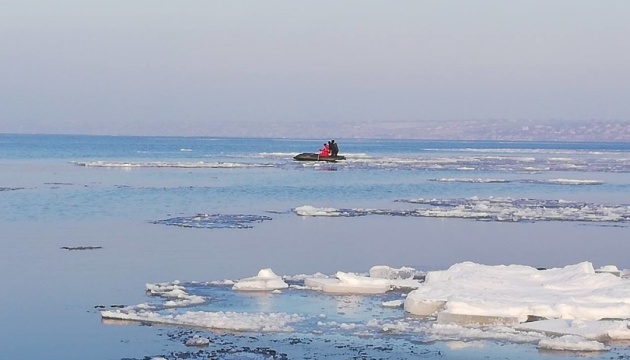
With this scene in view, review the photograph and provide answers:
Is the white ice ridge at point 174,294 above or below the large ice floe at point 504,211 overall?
above

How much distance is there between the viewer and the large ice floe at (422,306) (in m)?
9.10

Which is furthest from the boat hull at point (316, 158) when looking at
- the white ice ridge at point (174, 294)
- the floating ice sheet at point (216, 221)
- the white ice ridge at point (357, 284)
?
the white ice ridge at point (174, 294)

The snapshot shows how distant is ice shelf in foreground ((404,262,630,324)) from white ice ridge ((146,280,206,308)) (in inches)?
85.0

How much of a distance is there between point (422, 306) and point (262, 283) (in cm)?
208

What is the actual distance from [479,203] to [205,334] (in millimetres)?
15798

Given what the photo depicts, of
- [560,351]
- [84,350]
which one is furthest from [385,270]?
[84,350]

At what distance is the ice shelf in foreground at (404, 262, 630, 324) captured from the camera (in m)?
9.70

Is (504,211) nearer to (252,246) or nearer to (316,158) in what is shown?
(252,246)

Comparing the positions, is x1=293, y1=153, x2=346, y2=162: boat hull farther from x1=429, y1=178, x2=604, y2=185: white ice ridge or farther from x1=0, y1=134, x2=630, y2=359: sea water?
x1=0, y1=134, x2=630, y2=359: sea water

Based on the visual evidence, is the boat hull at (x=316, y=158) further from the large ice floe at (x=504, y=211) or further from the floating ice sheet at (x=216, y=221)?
the floating ice sheet at (x=216, y=221)

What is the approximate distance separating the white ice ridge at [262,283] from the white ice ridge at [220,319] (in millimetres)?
1366

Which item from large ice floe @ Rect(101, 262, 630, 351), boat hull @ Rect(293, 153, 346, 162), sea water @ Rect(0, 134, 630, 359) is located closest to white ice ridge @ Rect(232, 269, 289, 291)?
large ice floe @ Rect(101, 262, 630, 351)

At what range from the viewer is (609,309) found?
9.81 meters

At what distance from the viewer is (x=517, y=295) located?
10.5 metres
